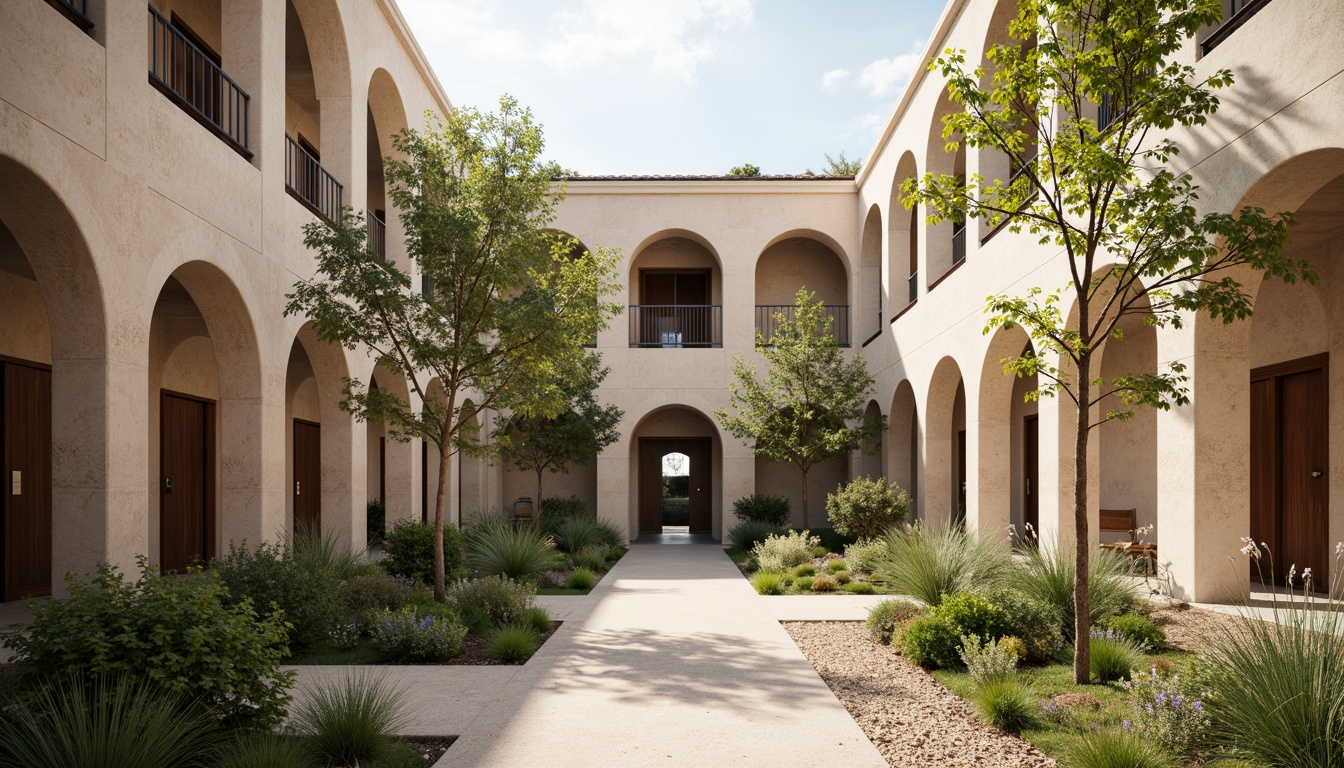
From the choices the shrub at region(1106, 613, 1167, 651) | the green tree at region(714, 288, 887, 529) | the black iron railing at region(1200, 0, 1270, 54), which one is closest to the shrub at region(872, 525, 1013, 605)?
the shrub at region(1106, 613, 1167, 651)

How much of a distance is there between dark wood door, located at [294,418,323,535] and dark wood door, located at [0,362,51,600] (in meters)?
7.46

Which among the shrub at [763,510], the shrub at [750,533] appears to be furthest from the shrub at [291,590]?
the shrub at [763,510]

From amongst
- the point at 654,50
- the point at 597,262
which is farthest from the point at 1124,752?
the point at 654,50

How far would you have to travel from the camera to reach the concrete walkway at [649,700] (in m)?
5.34

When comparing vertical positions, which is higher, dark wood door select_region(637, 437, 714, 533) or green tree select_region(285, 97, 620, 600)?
green tree select_region(285, 97, 620, 600)

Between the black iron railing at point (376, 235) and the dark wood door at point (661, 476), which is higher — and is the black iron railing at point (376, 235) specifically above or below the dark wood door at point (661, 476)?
above

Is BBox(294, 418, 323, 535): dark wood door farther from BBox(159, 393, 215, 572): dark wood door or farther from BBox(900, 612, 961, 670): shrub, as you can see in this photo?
BBox(900, 612, 961, 670): shrub

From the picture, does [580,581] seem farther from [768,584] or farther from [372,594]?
[372,594]

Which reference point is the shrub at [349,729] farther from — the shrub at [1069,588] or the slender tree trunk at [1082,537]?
the shrub at [1069,588]

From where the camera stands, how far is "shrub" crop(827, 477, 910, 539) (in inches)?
654

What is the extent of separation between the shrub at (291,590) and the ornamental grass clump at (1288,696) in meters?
7.14

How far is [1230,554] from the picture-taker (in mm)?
8977

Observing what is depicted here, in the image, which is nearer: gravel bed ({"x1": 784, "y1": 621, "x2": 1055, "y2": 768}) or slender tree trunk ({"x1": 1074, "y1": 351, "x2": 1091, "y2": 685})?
gravel bed ({"x1": 784, "y1": 621, "x2": 1055, "y2": 768})

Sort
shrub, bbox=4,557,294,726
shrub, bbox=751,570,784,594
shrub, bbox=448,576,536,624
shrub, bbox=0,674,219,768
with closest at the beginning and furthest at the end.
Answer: shrub, bbox=0,674,219,768 → shrub, bbox=4,557,294,726 → shrub, bbox=448,576,536,624 → shrub, bbox=751,570,784,594
